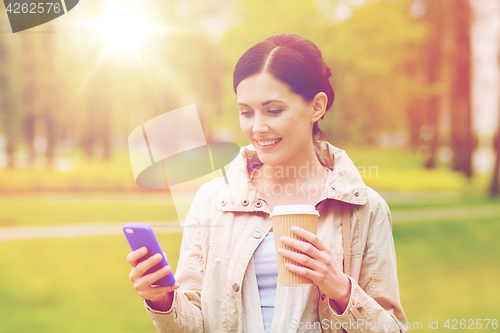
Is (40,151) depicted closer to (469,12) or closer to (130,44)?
(130,44)

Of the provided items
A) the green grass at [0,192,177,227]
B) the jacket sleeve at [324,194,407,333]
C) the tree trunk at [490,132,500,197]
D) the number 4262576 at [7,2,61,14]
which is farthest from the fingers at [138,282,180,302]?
the tree trunk at [490,132,500,197]

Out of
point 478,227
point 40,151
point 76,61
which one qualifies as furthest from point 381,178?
point 40,151

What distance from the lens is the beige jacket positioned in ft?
6.02

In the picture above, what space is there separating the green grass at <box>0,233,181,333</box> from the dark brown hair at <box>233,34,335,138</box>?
188 inches

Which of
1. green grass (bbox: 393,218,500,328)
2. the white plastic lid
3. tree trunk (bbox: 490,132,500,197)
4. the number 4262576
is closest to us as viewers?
the white plastic lid

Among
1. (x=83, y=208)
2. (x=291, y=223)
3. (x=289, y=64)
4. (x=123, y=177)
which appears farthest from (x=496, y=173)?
(x=291, y=223)

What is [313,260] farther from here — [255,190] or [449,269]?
[449,269]

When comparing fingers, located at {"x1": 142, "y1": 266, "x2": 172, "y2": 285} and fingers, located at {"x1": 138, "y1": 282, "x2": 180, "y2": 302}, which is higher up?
fingers, located at {"x1": 142, "y1": 266, "x2": 172, "y2": 285}

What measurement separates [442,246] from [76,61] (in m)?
10.4

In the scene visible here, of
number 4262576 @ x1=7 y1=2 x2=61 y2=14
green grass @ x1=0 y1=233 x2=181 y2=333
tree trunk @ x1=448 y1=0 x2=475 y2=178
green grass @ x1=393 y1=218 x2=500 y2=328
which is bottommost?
green grass @ x1=393 y1=218 x2=500 y2=328

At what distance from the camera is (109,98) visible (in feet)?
37.9

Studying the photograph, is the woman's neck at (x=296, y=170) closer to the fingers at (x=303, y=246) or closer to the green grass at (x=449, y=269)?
the fingers at (x=303, y=246)

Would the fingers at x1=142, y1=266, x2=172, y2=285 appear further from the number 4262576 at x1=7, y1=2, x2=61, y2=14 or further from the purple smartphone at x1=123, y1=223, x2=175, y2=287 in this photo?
the number 4262576 at x1=7, y1=2, x2=61, y2=14

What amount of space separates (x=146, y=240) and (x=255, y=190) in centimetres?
64
